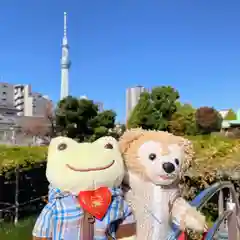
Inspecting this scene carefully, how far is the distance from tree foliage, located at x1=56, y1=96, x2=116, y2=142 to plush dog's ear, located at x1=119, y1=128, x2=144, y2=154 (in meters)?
13.5

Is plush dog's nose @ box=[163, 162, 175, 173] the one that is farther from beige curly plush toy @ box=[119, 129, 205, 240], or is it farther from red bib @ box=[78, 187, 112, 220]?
red bib @ box=[78, 187, 112, 220]

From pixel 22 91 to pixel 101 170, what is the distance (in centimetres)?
5767

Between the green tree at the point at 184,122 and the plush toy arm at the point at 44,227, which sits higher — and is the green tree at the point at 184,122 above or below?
above

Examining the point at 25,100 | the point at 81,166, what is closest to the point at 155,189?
the point at 81,166

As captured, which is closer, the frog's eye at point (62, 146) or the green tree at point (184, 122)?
the frog's eye at point (62, 146)

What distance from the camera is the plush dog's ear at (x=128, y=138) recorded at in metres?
2.50

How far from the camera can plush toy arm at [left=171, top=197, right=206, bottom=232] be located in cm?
236

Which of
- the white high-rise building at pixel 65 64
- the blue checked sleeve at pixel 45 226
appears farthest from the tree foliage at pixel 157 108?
the white high-rise building at pixel 65 64

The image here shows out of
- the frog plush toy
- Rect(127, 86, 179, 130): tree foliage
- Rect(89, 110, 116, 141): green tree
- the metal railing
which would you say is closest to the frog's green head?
the frog plush toy

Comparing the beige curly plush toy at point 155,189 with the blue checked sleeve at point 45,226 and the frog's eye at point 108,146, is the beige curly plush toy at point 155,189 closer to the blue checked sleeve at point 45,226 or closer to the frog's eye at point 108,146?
the frog's eye at point 108,146

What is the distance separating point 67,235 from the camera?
6.70 feet

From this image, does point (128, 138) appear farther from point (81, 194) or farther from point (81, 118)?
Result: point (81, 118)

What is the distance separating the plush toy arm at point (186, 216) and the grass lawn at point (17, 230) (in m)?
3.86

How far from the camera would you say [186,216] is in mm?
2398
